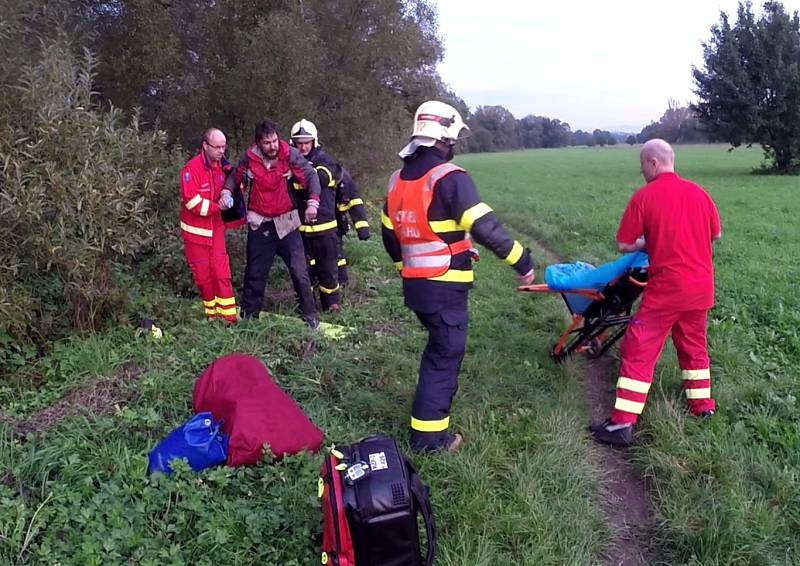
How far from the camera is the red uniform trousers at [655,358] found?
4.21m

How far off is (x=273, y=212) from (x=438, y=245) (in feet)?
8.86

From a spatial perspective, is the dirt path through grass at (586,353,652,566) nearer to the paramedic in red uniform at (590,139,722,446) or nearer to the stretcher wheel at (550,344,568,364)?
the paramedic in red uniform at (590,139,722,446)

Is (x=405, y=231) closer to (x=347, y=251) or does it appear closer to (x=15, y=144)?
(x=15, y=144)

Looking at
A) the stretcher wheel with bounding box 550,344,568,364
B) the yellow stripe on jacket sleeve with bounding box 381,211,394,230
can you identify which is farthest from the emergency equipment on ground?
the stretcher wheel with bounding box 550,344,568,364

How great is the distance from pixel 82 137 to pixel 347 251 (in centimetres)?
520

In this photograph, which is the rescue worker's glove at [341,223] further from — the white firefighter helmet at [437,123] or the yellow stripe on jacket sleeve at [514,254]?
the yellow stripe on jacket sleeve at [514,254]

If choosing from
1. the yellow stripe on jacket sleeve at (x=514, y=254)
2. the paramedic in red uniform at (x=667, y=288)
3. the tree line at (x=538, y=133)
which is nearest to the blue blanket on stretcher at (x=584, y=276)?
the paramedic in red uniform at (x=667, y=288)

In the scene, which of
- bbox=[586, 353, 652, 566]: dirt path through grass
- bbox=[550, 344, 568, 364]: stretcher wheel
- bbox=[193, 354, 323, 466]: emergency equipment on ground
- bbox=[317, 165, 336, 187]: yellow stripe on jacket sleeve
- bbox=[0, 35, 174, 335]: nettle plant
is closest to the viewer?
bbox=[586, 353, 652, 566]: dirt path through grass

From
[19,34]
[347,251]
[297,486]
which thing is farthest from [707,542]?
[347,251]

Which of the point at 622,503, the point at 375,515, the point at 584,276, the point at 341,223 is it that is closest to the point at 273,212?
the point at 341,223

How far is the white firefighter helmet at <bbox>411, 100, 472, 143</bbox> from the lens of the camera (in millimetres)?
3744

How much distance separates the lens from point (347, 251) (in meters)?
9.80

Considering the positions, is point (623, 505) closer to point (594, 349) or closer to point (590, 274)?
point (590, 274)

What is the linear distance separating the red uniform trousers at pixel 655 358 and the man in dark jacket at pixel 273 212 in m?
3.06
